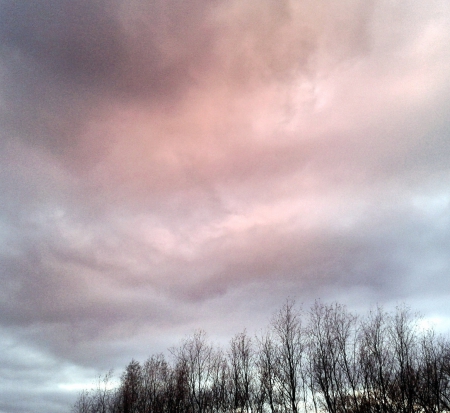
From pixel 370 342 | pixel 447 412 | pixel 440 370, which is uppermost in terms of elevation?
pixel 370 342

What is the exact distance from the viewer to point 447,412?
128 feet

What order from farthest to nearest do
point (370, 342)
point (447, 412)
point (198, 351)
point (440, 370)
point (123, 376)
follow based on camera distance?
point (123, 376), point (198, 351), point (370, 342), point (440, 370), point (447, 412)

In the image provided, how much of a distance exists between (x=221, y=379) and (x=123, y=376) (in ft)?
109

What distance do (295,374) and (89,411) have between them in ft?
262

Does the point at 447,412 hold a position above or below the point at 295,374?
below

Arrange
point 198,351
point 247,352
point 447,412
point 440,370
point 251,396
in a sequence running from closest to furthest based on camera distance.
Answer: point 447,412 < point 440,370 < point 251,396 < point 247,352 < point 198,351

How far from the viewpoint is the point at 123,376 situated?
276 feet

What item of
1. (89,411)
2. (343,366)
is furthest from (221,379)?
(89,411)

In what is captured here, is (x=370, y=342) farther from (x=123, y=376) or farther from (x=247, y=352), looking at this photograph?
(x=123, y=376)

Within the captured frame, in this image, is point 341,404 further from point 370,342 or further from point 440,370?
point 440,370

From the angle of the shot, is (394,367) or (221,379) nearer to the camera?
(394,367)

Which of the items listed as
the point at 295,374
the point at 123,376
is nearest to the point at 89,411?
the point at 123,376

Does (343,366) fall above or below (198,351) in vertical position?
below

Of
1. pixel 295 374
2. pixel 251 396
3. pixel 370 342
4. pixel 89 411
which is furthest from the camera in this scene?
pixel 89 411
